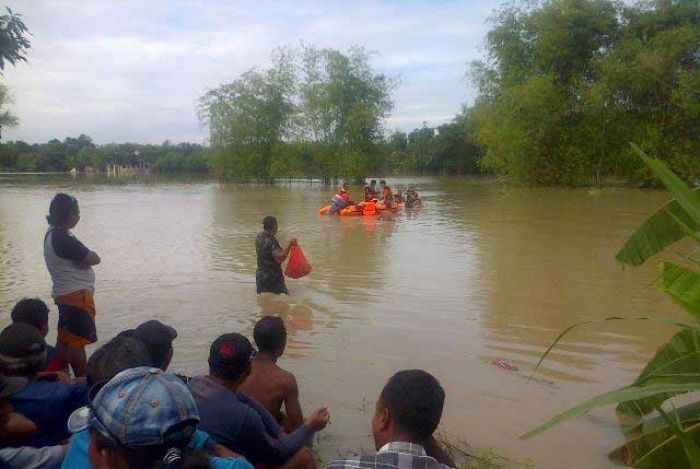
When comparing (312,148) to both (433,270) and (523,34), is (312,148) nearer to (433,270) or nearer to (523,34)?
(523,34)

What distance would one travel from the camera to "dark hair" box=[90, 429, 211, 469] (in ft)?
6.71

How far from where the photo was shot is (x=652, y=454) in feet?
8.70

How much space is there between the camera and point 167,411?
2.06 metres

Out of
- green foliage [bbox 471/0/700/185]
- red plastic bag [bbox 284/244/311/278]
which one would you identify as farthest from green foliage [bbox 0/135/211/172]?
red plastic bag [bbox 284/244/311/278]

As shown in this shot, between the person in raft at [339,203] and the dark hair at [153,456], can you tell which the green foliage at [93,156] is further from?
the dark hair at [153,456]

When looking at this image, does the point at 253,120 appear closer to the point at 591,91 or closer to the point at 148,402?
the point at 591,91

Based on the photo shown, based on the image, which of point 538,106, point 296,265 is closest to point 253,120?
point 538,106

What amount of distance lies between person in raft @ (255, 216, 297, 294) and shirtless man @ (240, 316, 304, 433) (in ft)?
14.0

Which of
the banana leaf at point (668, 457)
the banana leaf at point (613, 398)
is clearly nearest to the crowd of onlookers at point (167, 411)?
the banana leaf at point (613, 398)

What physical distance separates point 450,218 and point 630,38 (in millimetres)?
19885

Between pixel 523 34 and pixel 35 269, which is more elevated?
pixel 523 34

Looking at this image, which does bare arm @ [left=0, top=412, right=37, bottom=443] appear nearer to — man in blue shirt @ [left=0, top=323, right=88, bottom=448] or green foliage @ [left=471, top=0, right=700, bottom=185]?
man in blue shirt @ [left=0, top=323, right=88, bottom=448]

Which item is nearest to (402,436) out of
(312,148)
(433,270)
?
(433,270)

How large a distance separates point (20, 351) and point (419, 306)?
6047 mm
